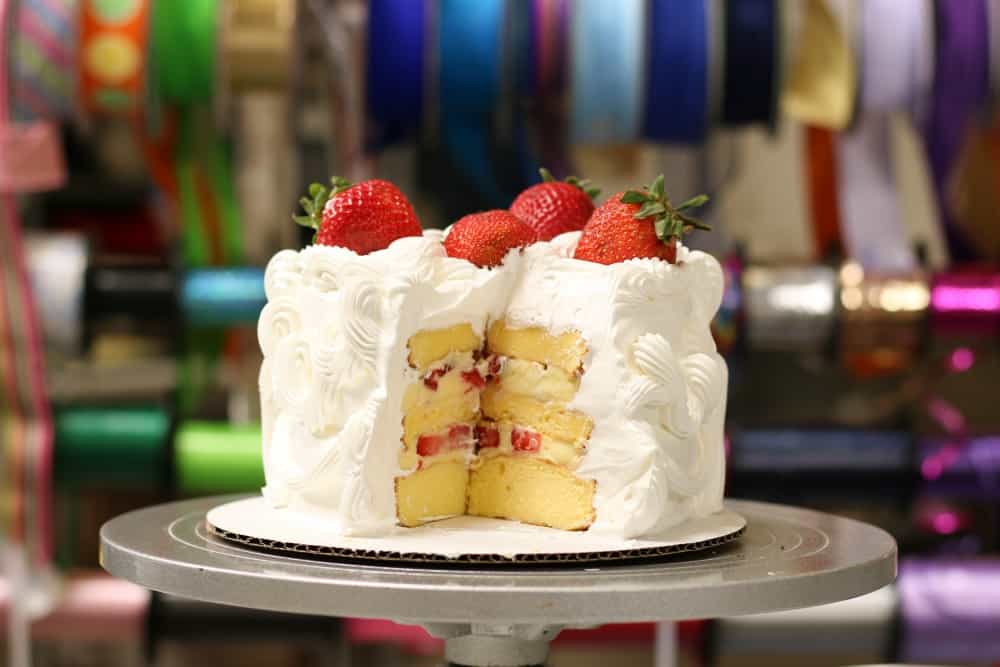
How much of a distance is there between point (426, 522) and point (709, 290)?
420mm

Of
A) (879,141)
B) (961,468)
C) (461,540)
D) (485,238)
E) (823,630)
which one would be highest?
(879,141)

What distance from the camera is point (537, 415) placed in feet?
5.43

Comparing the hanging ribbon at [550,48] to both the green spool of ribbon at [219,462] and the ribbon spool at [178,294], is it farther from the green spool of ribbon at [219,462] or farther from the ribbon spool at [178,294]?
the green spool of ribbon at [219,462]

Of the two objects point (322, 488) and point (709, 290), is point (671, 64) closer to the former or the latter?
point (709, 290)

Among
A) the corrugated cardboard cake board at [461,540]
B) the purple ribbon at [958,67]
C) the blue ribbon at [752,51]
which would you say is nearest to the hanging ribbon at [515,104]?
the blue ribbon at [752,51]

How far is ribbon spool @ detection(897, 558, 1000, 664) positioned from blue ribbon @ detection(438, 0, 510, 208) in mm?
1058

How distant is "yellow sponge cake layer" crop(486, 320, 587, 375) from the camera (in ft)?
5.23

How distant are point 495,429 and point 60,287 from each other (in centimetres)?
110

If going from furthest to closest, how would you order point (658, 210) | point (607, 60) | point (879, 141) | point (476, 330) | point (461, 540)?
1. point (879, 141)
2. point (607, 60)
3. point (476, 330)
4. point (658, 210)
5. point (461, 540)

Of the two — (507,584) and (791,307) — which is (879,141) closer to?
(791,307)

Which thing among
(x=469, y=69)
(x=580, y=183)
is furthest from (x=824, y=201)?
(x=580, y=183)

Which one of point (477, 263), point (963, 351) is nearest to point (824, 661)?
point (963, 351)

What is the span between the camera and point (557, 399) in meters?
1.63

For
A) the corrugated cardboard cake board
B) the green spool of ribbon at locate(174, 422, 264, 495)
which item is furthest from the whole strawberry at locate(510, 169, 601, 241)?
the green spool of ribbon at locate(174, 422, 264, 495)
